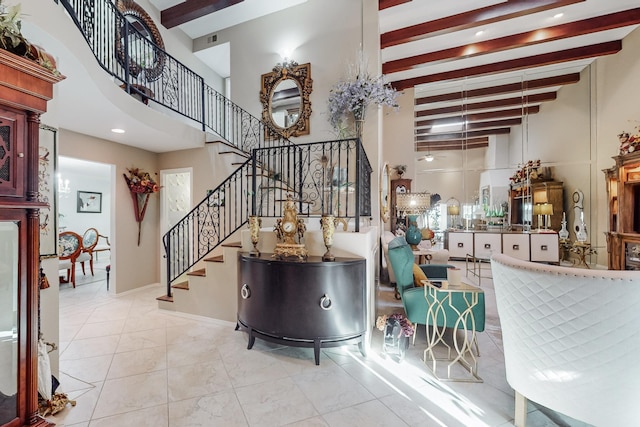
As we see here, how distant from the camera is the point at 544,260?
5.68m

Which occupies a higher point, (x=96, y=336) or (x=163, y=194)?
(x=163, y=194)

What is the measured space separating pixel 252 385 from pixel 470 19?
5544 mm

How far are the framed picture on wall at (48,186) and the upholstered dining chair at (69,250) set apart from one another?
12.8ft

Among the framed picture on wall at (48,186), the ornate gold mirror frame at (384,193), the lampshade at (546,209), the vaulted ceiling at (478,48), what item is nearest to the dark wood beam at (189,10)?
the vaulted ceiling at (478,48)

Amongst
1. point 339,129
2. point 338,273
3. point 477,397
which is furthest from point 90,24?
point 477,397

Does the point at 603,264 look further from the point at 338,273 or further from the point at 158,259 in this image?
the point at 158,259

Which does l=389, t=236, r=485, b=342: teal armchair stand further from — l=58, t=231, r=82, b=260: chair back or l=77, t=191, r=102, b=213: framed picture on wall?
l=77, t=191, r=102, b=213: framed picture on wall

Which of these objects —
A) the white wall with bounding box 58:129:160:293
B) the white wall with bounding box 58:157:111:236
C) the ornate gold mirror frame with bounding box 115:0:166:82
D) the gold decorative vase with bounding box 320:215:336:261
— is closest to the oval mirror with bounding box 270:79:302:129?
the ornate gold mirror frame with bounding box 115:0:166:82

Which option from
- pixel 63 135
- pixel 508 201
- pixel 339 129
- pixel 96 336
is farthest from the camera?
pixel 508 201

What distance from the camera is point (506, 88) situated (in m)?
A: 6.54

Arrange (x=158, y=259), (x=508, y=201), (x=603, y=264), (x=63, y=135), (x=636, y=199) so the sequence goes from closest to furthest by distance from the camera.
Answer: (x=63, y=135)
(x=636, y=199)
(x=158, y=259)
(x=603, y=264)
(x=508, y=201)

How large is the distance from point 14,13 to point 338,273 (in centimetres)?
237

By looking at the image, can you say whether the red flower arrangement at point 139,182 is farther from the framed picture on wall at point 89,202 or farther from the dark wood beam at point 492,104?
the dark wood beam at point 492,104

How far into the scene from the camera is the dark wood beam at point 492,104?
6730mm
